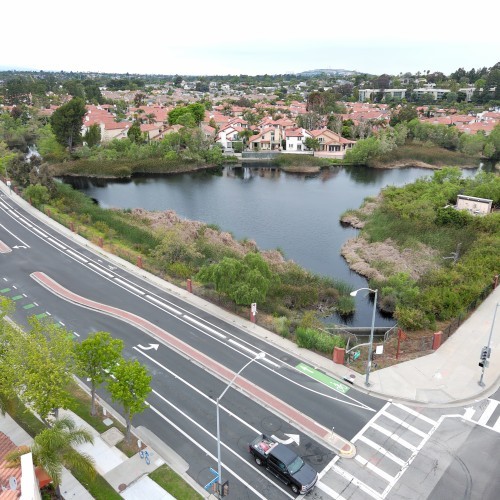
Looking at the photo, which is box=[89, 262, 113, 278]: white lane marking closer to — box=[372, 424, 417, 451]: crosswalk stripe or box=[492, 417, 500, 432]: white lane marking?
box=[372, 424, 417, 451]: crosswalk stripe

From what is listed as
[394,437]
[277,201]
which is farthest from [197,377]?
[277,201]

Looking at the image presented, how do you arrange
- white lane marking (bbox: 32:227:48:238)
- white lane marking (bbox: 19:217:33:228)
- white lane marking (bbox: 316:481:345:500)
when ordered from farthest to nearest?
white lane marking (bbox: 19:217:33:228) < white lane marking (bbox: 32:227:48:238) < white lane marking (bbox: 316:481:345:500)

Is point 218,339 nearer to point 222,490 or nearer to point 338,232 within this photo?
point 222,490

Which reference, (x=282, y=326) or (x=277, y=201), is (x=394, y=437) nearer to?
(x=282, y=326)

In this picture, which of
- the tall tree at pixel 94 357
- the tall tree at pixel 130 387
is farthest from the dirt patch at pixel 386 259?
the tall tree at pixel 94 357

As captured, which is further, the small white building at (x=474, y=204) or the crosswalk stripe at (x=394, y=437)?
the small white building at (x=474, y=204)

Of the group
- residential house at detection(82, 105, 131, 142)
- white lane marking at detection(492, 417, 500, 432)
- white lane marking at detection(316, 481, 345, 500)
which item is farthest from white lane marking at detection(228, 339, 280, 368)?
residential house at detection(82, 105, 131, 142)

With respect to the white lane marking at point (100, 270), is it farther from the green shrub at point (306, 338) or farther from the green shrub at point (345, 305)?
the green shrub at point (345, 305)
